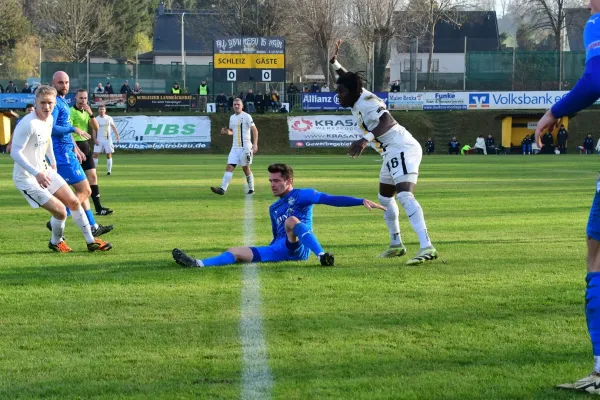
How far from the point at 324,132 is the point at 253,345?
46837 millimetres

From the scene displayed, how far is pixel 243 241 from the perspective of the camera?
12.1m

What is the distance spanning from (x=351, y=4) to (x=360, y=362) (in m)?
67.1

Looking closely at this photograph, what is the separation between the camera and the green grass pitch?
5.30 metres

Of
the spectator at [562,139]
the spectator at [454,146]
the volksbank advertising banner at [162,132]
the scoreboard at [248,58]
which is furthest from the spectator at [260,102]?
the spectator at [562,139]

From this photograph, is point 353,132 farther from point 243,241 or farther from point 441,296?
point 441,296

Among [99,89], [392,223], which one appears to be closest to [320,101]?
[99,89]

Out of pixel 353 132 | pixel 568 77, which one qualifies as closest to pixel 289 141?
pixel 353 132

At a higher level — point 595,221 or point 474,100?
point 474,100

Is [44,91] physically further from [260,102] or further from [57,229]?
[260,102]

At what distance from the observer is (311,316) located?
7066mm

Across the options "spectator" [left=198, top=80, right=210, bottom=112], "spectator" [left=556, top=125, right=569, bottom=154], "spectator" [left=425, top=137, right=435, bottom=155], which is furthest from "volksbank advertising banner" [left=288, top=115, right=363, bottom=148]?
"spectator" [left=556, top=125, right=569, bottom=154]

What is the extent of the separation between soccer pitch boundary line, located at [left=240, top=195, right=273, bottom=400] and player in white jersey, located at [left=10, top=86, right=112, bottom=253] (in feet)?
8.95

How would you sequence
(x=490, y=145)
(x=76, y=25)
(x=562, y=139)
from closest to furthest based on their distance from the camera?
(x=562, y=139) → (x=490, y=145) → (x=76, y=25)

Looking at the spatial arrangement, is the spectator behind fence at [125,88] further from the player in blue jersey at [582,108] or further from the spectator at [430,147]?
the player in blue jersey at [582,108]
